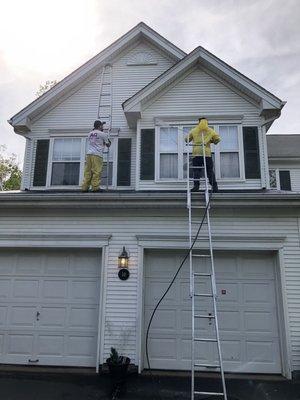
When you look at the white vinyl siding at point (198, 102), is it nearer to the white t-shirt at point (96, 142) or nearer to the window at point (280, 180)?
the white t-shirt at point (96, 142)

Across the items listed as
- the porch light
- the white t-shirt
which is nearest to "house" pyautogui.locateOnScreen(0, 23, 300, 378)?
the porch light

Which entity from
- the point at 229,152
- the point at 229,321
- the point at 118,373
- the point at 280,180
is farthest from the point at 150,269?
the point at 280,180

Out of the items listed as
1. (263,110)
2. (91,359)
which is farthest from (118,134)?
(91,359)

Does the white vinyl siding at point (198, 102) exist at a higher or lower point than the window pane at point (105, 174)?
higher

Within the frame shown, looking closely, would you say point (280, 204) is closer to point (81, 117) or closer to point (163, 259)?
point (163, 259)

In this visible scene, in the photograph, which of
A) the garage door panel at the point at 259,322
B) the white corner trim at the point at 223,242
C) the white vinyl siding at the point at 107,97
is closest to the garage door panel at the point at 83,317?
the white corner trim at the point at 223,242

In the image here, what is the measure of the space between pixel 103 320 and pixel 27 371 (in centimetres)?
183

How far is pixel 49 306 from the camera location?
8.27 meters

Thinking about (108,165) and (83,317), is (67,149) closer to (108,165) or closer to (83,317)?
(108,165)

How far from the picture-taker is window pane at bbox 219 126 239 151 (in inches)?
383

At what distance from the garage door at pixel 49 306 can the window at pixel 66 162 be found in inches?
96.0

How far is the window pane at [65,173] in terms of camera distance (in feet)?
33.8

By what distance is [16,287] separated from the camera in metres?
8.45

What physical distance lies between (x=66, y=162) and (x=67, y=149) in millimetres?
423
